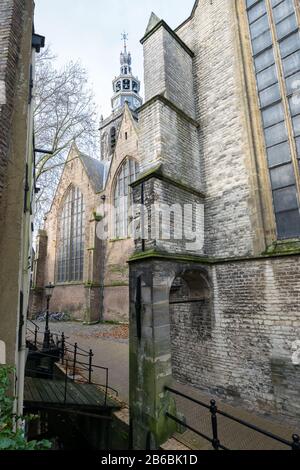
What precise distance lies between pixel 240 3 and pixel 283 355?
8929 millimetres

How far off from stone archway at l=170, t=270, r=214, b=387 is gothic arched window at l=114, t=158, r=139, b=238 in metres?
10.1

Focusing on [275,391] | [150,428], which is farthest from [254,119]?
[150,428]

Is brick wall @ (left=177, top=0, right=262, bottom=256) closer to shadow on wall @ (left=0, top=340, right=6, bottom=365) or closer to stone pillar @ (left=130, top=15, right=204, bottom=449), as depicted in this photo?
stone pillar @ (left=130, top=15, right=204, bottom=449)

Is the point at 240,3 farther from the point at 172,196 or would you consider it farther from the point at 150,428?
the point at 150,428

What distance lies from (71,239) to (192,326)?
→ 16.7m

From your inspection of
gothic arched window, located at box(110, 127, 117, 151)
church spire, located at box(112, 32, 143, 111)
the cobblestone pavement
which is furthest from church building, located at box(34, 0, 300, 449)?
church spire, located at box(112, 32, 143, 111)

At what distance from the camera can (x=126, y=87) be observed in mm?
38031

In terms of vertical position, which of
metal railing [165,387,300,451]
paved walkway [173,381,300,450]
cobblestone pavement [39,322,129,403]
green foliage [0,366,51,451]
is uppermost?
green foliage [0,366,51,451]

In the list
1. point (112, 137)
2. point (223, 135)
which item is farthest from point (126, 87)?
point (223, 135)

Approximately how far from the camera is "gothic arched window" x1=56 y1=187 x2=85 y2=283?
2016 centimetres

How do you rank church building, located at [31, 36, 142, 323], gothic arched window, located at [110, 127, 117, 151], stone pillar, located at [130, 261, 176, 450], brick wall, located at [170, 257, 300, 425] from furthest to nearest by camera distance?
gothic arched window, located at [110, 127, 117, 151], church building, located at [31, 36, 142, 323], brick wall, located at [170, 257, 300, 425], stone pillar, located at [130, 261, 176, 450]

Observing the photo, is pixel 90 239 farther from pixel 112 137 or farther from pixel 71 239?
pixel 112 137

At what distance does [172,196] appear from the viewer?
5.74 meters

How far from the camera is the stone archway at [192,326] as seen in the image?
20.0 ft
